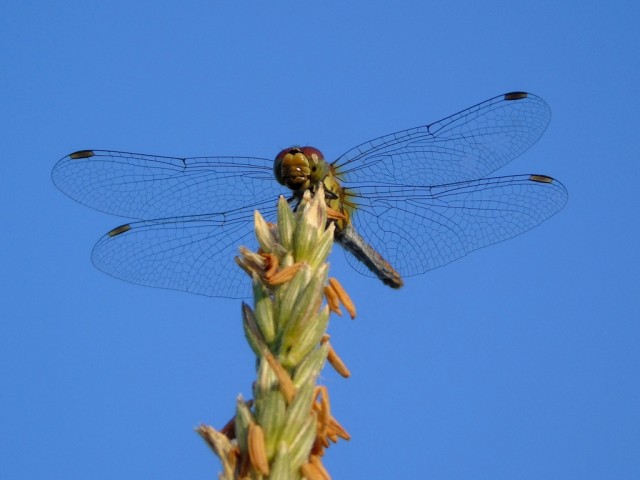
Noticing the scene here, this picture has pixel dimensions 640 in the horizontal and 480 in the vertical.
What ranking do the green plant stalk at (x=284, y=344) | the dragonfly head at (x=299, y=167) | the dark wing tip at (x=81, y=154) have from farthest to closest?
the dark wing tip at (x=81, y=154)
the dragonfly head at (x=299, y=167)
the green plant stalk at (x=284, y=344)

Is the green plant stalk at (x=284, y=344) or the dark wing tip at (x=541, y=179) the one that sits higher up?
the dark wing tip at (x=541, y=179)

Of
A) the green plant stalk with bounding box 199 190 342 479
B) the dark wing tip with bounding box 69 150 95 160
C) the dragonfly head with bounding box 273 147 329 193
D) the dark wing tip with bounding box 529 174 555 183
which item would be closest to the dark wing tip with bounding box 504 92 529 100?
the dark wing tip with bounding box 529 174 555 183

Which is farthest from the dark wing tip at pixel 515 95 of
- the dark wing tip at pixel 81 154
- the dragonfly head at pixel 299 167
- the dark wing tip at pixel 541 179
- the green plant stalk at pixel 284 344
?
the green plant stalk at pixel 284 344

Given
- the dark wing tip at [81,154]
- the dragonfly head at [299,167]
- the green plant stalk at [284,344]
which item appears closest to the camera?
the green plant stalk at [284,344]

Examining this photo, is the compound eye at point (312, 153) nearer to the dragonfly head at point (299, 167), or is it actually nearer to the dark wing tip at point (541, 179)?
the dragonfly head at point (299, 167)

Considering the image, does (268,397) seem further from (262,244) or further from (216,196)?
(216,196)

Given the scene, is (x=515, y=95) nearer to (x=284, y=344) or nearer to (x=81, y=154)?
(x=81, y=154)

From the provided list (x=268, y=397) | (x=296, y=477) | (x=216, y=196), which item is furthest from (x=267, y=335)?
(x=216, y=196)

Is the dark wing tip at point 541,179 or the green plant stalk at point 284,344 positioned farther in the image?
the dark wing tip at point 541,179
